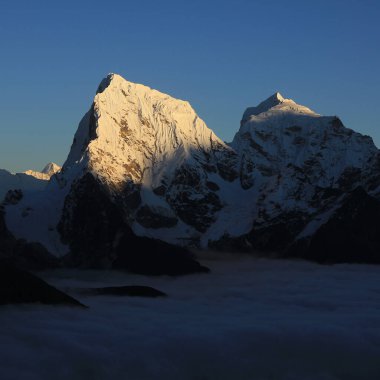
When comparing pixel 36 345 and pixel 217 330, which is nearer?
pixel 36 345

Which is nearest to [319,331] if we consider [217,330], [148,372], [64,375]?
[217,330]

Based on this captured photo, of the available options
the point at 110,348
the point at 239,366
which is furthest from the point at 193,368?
the point at 110,348

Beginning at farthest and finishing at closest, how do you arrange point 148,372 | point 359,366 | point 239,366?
point 359,366 → point 239,366 → point 148,372

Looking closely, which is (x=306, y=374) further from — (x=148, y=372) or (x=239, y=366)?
(x=148, y=372)

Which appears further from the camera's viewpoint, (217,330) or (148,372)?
(217,330)

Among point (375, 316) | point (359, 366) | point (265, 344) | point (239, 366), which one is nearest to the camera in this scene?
point (239, 366)

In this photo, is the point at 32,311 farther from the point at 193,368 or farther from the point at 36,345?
the point at 193,368
